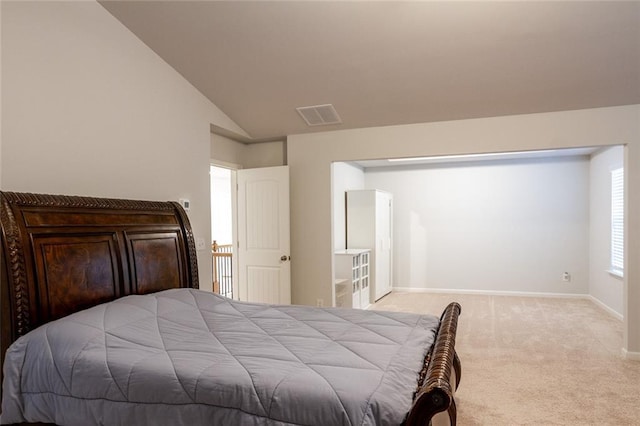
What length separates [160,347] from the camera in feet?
6.35

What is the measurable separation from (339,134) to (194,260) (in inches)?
92.0

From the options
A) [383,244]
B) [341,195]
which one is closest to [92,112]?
[341,195]

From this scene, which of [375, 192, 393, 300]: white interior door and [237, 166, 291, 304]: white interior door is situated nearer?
[237, 166, 291, 304]: white interior door

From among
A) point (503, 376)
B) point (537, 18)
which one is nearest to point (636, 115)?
point (537, 18)

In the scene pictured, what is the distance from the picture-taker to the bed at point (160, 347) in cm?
148

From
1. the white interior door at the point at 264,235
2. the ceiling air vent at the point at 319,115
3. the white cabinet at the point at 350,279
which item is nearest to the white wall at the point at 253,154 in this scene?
the white interior door at the point at 264,235

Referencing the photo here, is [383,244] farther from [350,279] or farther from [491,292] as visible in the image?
[491,292]

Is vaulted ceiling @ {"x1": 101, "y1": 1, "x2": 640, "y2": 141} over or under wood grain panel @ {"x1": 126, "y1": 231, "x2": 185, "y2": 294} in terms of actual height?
over

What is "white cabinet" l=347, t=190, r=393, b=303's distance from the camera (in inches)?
260

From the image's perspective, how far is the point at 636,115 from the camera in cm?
378

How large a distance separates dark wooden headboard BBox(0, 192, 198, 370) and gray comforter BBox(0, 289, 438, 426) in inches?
6.5

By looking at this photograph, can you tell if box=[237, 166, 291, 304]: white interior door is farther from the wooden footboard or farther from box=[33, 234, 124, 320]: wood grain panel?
the wooden footboard

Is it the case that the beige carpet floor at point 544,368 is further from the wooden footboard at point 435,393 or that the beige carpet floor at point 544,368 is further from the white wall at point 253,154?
the white wall at point 253,154

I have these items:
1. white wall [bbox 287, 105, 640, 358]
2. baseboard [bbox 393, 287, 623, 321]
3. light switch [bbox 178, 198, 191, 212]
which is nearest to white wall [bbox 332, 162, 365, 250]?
white wall [bbox 287, 105, 640, 358]
